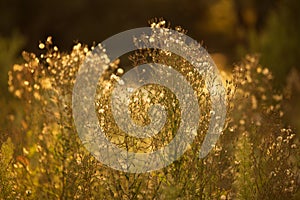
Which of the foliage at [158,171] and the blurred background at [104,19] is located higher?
the blurred background at [104,19]

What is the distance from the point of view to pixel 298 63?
12.8 m

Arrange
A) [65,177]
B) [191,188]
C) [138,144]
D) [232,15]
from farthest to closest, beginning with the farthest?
[232,15], [65,177], [138,144], [191,188]

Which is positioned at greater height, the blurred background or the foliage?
the blurred background

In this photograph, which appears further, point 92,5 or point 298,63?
point 92,5

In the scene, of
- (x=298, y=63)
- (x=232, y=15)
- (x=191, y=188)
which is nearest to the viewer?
(x=191, y=188)

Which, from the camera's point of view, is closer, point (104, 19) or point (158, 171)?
point (158, 171)

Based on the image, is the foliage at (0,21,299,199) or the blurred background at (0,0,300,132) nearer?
the foliage at (0,21,299,199)

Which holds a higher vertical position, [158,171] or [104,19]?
[104,19]

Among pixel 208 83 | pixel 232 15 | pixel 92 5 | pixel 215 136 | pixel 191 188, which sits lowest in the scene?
pixel 191 188

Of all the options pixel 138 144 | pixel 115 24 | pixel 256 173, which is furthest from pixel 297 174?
pixel 115 24

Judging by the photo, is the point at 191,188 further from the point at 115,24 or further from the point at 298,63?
the point at 115,24

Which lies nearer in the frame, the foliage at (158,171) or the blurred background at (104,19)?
the foliage at (158,171)

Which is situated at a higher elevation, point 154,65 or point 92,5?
point 92,5

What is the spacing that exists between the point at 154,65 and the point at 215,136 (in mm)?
773
